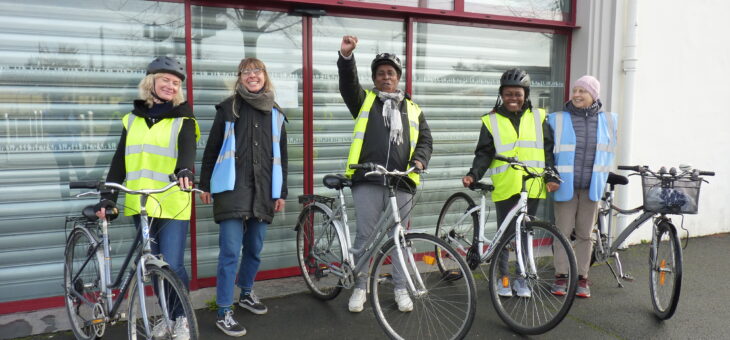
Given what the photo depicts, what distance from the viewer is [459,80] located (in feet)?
19.4

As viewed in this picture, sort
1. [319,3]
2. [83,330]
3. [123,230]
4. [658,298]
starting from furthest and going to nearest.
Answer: [319,3]
[123,230]
[658,298]
[83,330]

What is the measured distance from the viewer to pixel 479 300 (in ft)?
15.2

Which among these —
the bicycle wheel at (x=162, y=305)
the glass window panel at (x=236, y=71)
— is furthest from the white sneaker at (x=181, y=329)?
the glass window panel at (x=236, y=71)

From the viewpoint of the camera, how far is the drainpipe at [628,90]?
19.8 ft

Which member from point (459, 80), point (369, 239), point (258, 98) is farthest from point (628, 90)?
point (258, 98)

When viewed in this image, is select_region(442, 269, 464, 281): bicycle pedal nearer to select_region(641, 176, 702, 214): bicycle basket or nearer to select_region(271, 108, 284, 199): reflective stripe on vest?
select_region(271, 108, 284, 199): reflective stripe on vest

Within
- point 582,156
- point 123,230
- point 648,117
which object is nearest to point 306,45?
point 123,230

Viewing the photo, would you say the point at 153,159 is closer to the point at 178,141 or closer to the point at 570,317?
the point at 178,141

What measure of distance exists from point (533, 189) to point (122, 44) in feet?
11.7

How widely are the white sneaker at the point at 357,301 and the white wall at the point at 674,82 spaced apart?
3625 mm

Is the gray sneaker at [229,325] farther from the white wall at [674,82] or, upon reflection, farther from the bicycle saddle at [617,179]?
the white wall at [674,82]

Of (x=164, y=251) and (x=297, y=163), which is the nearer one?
(x=164, y=251)

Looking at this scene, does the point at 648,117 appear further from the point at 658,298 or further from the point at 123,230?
the point at 123,230

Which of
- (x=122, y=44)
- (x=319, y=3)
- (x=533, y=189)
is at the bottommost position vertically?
(x=533, y=189)
